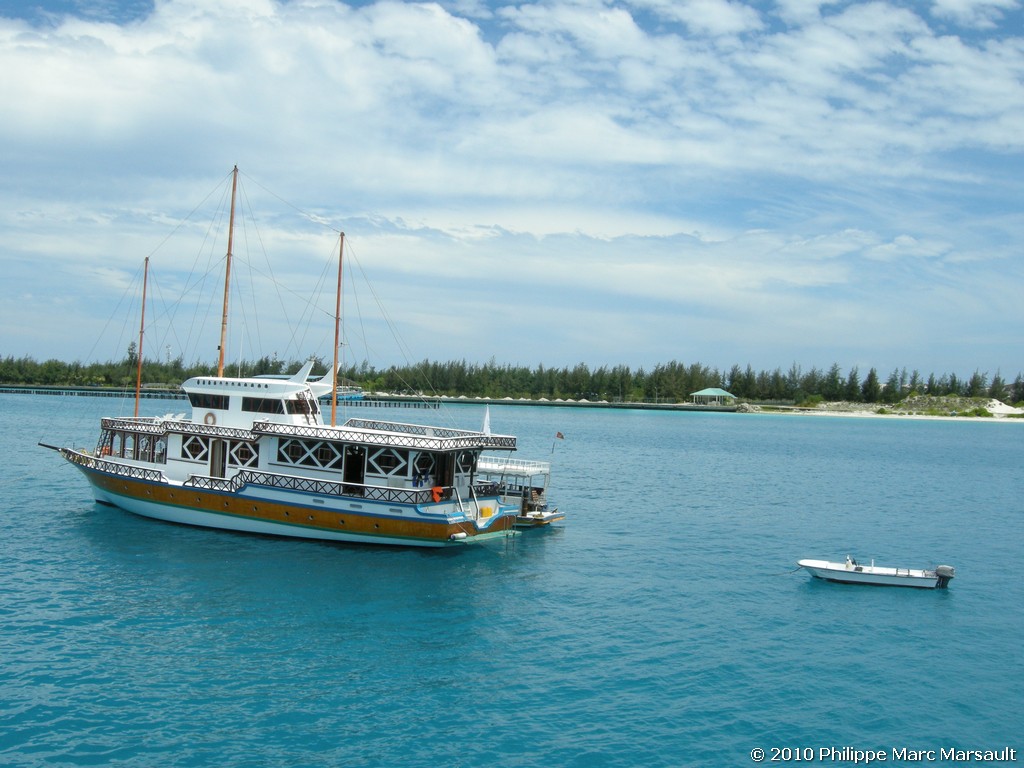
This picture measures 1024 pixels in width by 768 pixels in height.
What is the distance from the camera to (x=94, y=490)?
39.8m

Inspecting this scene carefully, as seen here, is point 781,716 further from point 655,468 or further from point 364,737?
point 655,468

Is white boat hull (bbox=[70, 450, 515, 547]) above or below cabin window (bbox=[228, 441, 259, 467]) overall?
below

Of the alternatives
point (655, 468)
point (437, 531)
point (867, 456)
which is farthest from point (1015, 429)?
point (437, 531)

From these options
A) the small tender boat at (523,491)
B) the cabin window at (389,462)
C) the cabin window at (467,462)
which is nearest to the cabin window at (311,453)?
the cabin window at (389,462)

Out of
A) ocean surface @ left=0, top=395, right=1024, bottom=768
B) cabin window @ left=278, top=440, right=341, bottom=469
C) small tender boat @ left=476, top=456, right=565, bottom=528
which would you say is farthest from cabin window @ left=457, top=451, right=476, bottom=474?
cabin window @ left=278, top=440, right=341, bottom=469

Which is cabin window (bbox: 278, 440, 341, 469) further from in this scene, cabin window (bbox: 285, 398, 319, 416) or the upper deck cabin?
cabin window (bbox: 285, 398, 319, 416)

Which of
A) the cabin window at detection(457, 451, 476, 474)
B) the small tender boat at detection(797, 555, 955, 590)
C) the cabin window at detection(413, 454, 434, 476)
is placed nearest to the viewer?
the small tender boat at detection(797, 555, 955, 590)

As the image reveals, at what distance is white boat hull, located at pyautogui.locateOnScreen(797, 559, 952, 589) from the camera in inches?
1161

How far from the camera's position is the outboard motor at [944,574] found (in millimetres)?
29250

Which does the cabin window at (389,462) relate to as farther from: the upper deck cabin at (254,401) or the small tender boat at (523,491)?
the small tender boat at (523,491)

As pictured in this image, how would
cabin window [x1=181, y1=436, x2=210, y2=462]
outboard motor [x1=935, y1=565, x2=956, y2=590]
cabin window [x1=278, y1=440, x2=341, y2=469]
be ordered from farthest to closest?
cabin window [x1=181, y1=436, x2=210, y2=462]
cabin window [x1=278, y1=440, x2=341, y2=469]
outboard motor [x1=935, y1=565, x2=956, y2=590]

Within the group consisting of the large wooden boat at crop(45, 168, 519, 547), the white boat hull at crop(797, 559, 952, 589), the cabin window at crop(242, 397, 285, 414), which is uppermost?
the cabin window at crop(242, 397, 285, 414)

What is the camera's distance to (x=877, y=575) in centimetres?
2972

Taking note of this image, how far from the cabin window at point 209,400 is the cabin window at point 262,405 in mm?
1194
